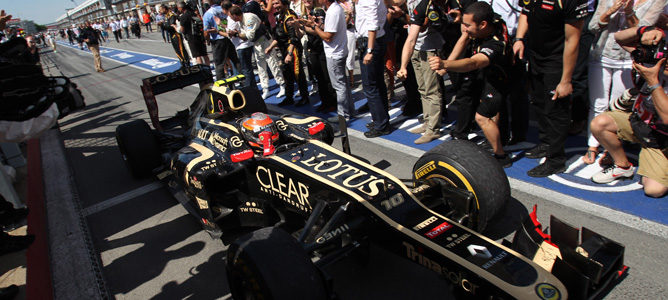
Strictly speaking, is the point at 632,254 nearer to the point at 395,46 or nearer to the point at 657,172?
the point at 657,172

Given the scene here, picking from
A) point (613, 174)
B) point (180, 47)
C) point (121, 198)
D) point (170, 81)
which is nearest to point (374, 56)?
point (170, 81)

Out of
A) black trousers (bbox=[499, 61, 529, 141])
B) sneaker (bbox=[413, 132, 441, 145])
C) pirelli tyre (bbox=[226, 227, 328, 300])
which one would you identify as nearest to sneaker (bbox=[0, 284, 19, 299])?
pirelli tyre (bbox=[226, 227, 328, 300])

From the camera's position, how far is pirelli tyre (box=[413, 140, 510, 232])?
3.10 meters

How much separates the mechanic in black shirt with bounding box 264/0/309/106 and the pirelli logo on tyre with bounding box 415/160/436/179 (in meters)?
4.74

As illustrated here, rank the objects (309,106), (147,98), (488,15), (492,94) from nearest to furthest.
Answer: (488,15) < (492,94) < (147,98) < (309,106)

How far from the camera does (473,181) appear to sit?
311 centimetres

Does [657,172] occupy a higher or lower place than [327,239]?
lower

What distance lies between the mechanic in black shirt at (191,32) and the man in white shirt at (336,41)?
226 inches

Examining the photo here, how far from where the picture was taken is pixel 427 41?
536cm

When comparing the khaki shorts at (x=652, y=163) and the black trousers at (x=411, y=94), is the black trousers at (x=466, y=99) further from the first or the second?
the black trousers at (x=411, y=94)

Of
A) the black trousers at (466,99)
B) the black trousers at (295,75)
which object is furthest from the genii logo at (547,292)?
the black trousers at (295,75)

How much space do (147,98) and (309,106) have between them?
3294mm

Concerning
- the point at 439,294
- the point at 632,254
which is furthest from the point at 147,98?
the point at 632,254

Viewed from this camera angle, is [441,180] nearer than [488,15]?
Yes
